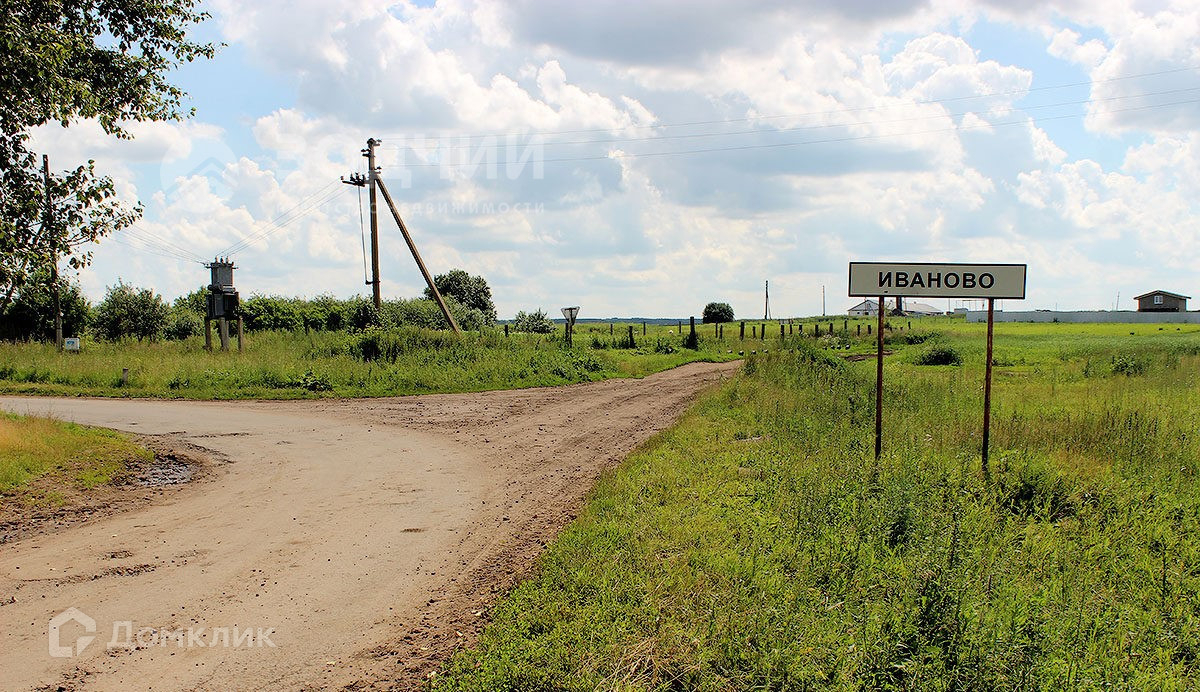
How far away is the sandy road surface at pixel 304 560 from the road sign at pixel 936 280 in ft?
14.6

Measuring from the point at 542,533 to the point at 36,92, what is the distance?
8.69m

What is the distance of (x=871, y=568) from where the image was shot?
6.07 metres

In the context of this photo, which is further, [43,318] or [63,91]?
[43,318]

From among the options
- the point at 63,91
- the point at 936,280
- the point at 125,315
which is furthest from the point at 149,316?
the point at 936,280

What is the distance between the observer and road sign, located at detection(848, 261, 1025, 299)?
9.04m

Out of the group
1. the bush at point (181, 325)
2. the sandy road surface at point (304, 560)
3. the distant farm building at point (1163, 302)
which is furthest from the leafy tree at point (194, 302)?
the distant farm building at point (1163, 302)

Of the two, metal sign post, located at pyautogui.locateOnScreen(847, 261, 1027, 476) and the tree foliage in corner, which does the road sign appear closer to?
metal sign post, located at pyautogui.locateOnScreen(847, 261, 1027, 476)

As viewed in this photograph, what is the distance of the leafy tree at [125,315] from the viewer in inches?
1690

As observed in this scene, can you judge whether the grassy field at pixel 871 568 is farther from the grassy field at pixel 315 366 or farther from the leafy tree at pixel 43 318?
the leafy tree at pixel 43 318

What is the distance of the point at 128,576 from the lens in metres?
6.15

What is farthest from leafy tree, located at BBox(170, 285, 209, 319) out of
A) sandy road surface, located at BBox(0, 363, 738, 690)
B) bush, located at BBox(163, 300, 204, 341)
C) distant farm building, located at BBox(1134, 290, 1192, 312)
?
distant farm building, located at BBox(1134, 290, 1192, 312)

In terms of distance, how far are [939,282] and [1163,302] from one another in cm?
12494

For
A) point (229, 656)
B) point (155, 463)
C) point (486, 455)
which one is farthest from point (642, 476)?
point (155, 463)

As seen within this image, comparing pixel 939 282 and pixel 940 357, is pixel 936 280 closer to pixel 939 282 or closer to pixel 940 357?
pixel 939 282
